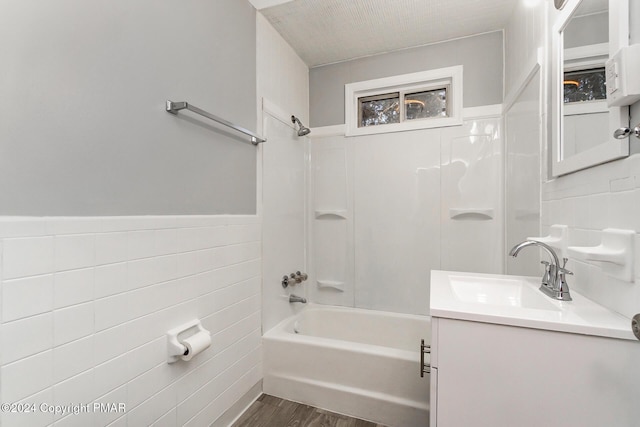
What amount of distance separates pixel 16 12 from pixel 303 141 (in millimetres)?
1862

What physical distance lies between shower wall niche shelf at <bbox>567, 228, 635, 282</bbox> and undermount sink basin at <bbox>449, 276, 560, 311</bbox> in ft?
1.16

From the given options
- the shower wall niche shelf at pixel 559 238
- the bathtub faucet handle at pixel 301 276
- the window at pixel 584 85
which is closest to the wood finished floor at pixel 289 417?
the bathtub faucet handle at pixel 301 276

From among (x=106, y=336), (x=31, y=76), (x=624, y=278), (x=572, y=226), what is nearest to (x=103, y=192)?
(x=31, y=76)

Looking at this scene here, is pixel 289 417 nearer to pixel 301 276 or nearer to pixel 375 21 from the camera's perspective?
pixel 301 276

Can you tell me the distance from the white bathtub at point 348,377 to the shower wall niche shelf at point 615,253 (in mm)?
1015

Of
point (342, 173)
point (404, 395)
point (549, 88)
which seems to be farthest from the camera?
point (342, 173)

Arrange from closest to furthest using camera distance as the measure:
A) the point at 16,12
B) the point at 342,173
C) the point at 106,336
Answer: the point at 16,12 < the point at 106,336 < the point at 342,173

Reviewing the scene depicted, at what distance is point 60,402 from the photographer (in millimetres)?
841

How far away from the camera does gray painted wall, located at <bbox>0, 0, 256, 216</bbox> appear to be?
77 centimetres

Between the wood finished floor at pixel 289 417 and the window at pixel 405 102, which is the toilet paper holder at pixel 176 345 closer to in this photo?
the wood finished floor at pixel 289 417

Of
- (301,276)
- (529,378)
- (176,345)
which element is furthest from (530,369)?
(301,276)

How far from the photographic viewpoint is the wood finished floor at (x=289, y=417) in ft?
5.18

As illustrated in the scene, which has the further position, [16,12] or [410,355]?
[410,355]

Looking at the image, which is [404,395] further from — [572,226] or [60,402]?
[60,402]
